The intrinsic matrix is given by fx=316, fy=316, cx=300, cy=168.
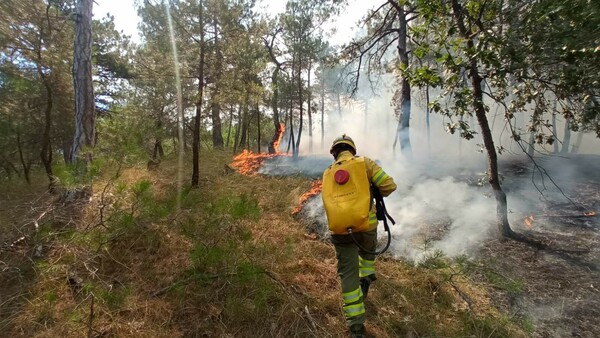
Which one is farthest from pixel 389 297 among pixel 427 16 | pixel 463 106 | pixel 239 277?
pixel 427 16

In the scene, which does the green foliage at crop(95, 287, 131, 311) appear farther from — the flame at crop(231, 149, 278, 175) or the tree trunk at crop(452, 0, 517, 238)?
the flame at crop(231, 149, 278, 175)

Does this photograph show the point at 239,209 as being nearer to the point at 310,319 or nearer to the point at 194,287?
the point at 194,287

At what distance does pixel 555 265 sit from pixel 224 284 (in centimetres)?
463

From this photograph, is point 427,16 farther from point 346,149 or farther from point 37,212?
point 37,212

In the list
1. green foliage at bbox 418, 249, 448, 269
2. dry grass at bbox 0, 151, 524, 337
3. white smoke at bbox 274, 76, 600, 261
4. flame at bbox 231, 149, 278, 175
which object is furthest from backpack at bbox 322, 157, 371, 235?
flame at bbox 231, 149, 278, 175

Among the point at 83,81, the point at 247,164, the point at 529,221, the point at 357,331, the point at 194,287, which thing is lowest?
the point at 357,331

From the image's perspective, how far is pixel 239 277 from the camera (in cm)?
381

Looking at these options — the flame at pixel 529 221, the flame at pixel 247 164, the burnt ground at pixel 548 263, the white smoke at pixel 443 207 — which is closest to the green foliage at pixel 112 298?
the burnt ground at pixel 548 263

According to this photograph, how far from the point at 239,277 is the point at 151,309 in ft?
3.23

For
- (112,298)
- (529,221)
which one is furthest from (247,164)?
(112,298)

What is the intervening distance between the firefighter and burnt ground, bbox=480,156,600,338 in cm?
186

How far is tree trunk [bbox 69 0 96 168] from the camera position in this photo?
6.36 meters

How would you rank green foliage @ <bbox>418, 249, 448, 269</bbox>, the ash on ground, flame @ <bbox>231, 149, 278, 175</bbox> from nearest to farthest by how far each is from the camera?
green foliage @ <bbox>418, 249, 448, 269</bbox>
the ash on ground
flame @ <bbox>231, 149, 278, 175</bbox>

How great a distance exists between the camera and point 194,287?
3.81 meters
